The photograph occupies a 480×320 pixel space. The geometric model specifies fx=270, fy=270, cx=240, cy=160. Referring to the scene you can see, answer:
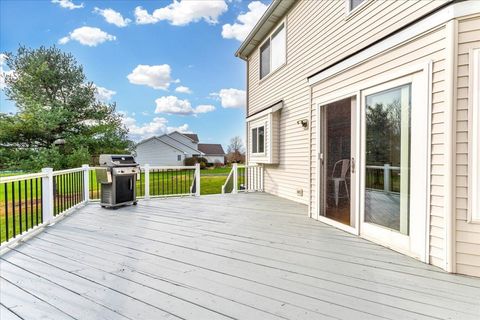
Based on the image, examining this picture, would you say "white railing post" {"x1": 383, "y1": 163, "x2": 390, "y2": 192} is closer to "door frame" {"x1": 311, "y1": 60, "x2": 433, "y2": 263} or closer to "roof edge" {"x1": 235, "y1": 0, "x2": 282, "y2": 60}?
"door frame" {"x1": 311, "y1": 60, "x2": 433, "y2": 263}

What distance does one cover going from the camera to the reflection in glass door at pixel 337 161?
3723 mm

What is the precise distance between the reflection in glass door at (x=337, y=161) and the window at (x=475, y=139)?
137 centimetres

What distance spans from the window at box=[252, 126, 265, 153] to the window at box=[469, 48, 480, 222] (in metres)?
5.36

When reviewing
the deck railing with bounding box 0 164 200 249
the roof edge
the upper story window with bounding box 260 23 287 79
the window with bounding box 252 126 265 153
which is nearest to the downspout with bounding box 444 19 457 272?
the deck railing with bounding box 0 164 200 249

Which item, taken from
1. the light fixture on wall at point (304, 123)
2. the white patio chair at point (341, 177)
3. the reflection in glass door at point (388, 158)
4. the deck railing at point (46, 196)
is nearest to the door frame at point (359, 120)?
the reflection in glass door at point (388, 158)

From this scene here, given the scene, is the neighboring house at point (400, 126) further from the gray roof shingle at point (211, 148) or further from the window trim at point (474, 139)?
the gray roof shingle at point (211, 148)

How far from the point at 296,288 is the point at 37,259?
2544mm

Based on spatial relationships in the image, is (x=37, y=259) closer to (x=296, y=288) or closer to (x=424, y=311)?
(x=296, y=288)

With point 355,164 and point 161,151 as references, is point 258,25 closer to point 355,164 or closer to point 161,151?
point 355,164

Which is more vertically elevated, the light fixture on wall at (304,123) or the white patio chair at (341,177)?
the light fixture on wall at (304,123)

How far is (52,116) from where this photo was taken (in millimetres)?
11438

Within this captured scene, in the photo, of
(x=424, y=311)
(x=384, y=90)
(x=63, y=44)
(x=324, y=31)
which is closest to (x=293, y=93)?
(x=324, y=31)

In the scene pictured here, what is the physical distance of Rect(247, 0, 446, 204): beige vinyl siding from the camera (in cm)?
397

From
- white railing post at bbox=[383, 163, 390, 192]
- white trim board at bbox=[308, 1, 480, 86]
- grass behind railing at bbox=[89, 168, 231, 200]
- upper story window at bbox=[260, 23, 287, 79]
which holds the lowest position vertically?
grass behind railing at bbox=[89, 168, 231, 200]
